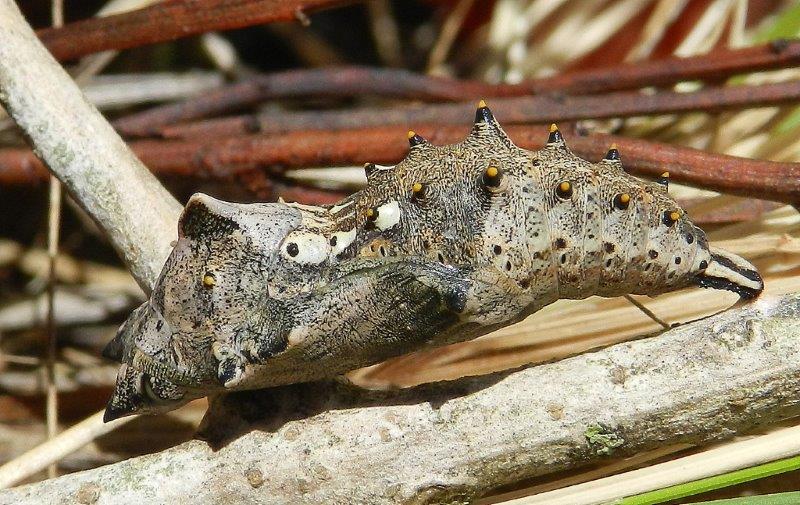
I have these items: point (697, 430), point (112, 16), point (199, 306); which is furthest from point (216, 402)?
point (112, 16)

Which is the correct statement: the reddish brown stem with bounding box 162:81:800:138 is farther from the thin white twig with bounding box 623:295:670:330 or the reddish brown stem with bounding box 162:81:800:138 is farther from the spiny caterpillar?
the spiny caterpillar

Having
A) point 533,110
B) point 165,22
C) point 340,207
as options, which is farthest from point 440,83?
point 340,207

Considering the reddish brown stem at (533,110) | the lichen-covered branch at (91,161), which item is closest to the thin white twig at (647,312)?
the reddish brown stem at (533,110)

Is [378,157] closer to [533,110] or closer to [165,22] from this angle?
[533,110]

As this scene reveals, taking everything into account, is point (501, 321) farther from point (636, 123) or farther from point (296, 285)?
point (636, 123)

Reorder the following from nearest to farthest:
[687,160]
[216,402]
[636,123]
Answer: [216,402]
[687,160]
[636,123]

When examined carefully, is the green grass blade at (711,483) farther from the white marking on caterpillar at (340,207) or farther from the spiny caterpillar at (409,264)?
the white marking on caterpillar at (340,207)
